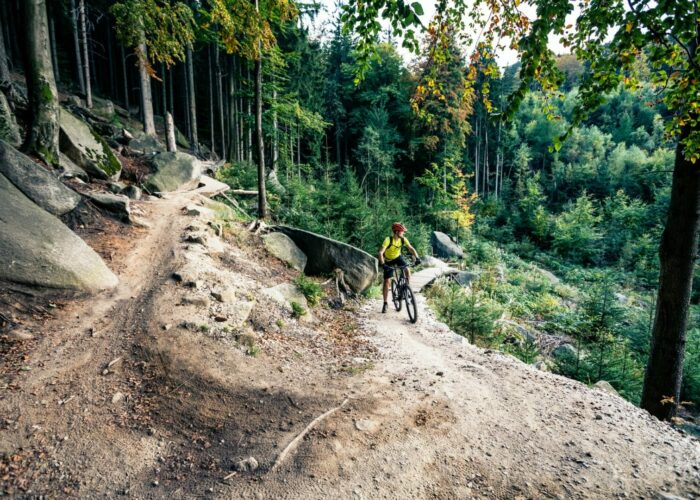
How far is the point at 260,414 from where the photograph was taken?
3523 mm

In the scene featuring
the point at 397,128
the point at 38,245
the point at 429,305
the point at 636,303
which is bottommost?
the point at 636,303

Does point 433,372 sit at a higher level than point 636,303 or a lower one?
higher

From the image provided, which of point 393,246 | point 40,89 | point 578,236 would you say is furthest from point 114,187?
point 578,236

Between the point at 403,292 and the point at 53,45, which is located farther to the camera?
the point at 53,45

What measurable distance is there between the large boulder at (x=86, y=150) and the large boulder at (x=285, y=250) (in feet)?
16.0

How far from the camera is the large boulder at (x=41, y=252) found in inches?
178

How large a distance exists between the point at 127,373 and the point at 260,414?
1612 millimetres

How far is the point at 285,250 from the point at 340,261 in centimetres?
157

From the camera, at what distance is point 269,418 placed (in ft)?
11.4

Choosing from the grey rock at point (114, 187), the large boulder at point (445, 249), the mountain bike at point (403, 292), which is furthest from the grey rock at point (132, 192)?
the large boulder at point (445, 249)

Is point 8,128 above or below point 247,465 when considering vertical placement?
above

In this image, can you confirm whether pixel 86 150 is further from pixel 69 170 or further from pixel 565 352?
pixel 565 352

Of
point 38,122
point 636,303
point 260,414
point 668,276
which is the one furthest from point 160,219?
point 636,303

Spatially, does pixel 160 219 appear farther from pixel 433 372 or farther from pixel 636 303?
pixel 636 303
